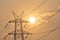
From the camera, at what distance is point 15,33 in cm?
2211

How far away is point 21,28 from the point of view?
2198 centimetres

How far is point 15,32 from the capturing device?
871 inches

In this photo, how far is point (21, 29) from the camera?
21859 millimetres

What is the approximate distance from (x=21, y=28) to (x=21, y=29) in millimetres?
152

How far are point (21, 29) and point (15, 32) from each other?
2.23 feet

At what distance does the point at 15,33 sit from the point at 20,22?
1105 millimetres

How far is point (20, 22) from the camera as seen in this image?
22062mm

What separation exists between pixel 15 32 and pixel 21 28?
0.68 metres

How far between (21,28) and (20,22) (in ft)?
1.83
